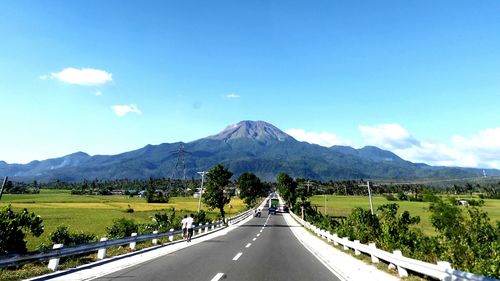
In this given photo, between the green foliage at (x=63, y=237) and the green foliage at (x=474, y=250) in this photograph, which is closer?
the green foliage at (x=474, y=250)

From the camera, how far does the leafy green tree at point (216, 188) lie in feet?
181

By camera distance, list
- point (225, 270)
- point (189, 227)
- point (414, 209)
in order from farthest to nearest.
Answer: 1. point (414, 209)
2. point (189, 227)
3. point (225, 270)

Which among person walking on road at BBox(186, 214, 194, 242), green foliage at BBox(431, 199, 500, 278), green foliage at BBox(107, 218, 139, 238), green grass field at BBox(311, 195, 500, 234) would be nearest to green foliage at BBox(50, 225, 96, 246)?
green foliage at BBox(107, 218, 139, 238)

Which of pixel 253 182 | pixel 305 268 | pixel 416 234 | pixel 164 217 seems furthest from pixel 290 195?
pixel 305 268

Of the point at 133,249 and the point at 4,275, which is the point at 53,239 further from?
the point at 4,275

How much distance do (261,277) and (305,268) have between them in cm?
305

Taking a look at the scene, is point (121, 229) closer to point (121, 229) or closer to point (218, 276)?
point (121, 229)

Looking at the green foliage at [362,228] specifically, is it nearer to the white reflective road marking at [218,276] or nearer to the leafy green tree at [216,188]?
the white reflective road marking at [218,276]

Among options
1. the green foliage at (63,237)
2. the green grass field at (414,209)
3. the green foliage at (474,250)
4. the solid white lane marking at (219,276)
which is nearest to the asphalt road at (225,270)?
the solid white lane marking at (219,276)

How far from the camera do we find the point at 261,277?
11477 millimetres

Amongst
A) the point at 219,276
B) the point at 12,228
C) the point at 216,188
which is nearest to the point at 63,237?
the point at 12,228

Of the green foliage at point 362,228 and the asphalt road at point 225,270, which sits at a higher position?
the green foliage at point 362,228

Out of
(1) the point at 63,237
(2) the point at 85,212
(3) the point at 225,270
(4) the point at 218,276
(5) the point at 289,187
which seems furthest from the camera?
(5) the point at 289,187

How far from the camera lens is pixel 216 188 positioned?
5528 cm
